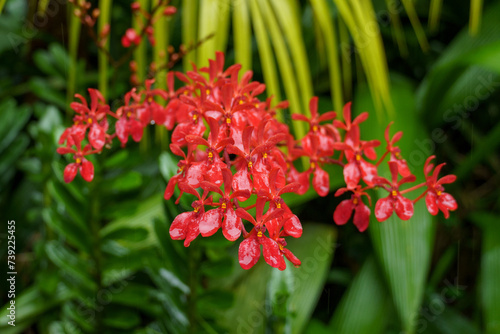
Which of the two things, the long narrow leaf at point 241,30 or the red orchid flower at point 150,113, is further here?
the long narrow leaf at point 241,30

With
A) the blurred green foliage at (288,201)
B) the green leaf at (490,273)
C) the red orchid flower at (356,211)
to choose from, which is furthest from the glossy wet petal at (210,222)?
the green leaf at (490,273)

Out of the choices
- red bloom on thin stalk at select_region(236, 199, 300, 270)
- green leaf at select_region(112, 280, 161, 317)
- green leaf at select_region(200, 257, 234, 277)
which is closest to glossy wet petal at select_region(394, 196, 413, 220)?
red bloom on thin stalk at select_region(236, 199, 300, 270)

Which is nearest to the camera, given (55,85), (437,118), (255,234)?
(255,234)

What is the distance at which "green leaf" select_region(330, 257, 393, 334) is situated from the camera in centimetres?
89

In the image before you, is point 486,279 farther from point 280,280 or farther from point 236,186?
point 236,186

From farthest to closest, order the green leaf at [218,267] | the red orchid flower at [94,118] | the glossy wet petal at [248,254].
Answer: the green leaf at [218,267], the red orchid flower at [94,118], the glossy wet petal at [248,254]

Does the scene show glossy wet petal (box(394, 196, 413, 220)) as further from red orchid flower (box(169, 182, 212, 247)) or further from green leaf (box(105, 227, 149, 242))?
green leaf (box(105, 227, 149, 242))

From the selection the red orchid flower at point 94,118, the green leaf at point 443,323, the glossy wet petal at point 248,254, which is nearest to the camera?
the glossy wet petal at point 248,254

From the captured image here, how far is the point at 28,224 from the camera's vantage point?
1.00m

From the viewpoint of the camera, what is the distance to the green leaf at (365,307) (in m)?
0.89

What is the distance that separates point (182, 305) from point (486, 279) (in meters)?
0.62

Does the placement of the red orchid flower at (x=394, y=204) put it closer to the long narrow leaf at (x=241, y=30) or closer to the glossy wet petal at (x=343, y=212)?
the glossy wet petal at (x=343, y=212)

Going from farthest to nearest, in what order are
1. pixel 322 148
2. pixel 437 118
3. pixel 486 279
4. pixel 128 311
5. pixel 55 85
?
pixel 55 85
pixel 437 118
pixel 486 279
pixel 128 311
pixel 322 148

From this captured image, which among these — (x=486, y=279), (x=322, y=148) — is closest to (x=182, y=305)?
(x=322, y=148)
